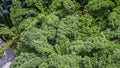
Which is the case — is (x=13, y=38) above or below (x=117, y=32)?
below

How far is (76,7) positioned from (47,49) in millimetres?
645

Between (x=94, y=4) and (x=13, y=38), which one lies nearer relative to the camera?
(x=94, y=4)

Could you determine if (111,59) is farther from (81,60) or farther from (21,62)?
(21,62)

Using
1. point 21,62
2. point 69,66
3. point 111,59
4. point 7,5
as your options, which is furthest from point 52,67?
point 7,5

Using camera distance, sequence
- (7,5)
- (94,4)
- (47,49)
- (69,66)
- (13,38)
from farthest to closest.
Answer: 1. (7,5)
2. (13,38)
3. (94,4)
4. (47,49)
5. (69,66)

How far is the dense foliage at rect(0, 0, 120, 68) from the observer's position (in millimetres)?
2199

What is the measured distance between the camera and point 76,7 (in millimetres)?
2756

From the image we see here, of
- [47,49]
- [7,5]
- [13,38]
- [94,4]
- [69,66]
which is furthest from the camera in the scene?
[7,5]

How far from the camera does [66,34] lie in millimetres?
2447

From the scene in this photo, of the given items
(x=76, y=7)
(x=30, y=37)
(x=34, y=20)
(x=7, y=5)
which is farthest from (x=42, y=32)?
(x=7, y=5)

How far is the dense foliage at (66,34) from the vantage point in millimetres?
2199

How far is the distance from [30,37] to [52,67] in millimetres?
374

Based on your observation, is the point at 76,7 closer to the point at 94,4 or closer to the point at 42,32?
the point at 94,4

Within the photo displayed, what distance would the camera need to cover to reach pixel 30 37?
7.93 ft
